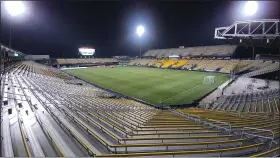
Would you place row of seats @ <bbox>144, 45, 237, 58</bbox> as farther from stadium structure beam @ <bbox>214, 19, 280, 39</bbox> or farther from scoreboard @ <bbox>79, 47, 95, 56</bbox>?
stadium structure beam @ <bbox>214, 19, 280, 39</bbox>

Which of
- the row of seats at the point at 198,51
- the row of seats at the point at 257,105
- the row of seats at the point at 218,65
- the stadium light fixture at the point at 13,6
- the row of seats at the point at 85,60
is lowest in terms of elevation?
the row of seats at the point at 257,105

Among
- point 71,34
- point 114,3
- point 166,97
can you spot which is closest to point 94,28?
point 71,34

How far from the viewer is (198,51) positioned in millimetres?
47312

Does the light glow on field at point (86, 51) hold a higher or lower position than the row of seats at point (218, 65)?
higher

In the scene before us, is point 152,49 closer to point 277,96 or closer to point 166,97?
point 166,97

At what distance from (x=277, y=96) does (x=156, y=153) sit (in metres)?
12.1

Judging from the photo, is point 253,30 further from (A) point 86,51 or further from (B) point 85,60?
(A) point 86,51

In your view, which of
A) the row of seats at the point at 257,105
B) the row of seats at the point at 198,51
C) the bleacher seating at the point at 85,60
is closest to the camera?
the row of seats at the point at 257,105

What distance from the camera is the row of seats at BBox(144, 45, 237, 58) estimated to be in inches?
1632

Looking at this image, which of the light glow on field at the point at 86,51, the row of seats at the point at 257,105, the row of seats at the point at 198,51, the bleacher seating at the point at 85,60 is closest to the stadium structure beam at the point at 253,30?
the row of seats at the point at 257,105

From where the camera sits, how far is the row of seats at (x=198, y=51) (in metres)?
41.5

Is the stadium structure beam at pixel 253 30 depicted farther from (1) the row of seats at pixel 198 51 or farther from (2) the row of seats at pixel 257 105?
(1) the row of seats at pixel 198 51

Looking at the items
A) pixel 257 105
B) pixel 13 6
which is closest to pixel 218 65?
pixel 257 105

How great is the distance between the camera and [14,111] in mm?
5918
